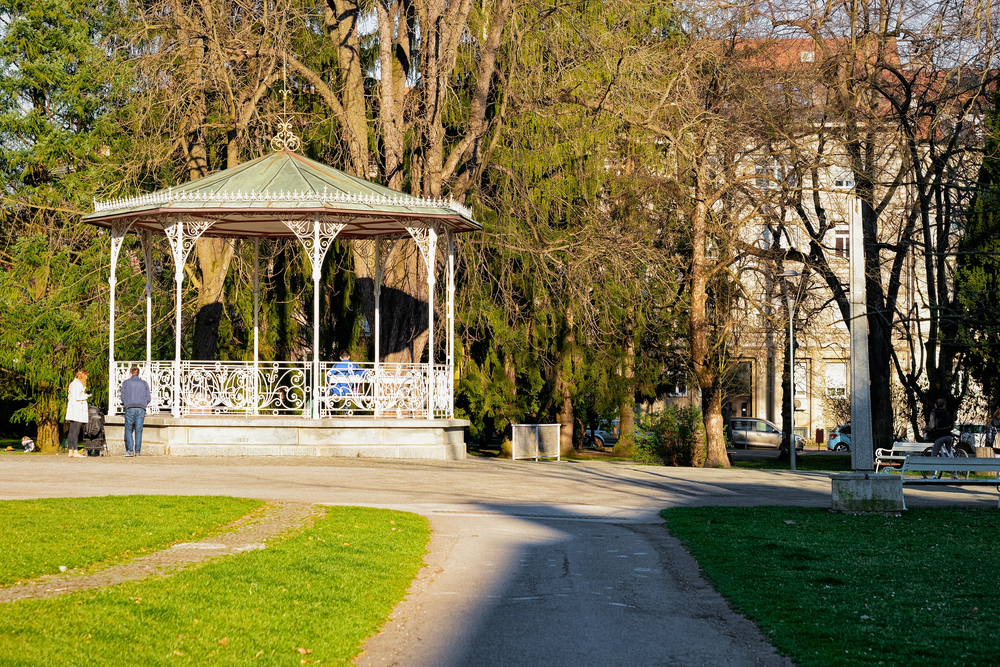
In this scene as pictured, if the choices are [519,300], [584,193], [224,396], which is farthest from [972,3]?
[224,396]

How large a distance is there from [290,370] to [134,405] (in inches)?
117

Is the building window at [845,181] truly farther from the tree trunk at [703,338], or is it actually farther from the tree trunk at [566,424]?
the tree trunk at [566,424]

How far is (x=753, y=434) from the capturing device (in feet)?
183

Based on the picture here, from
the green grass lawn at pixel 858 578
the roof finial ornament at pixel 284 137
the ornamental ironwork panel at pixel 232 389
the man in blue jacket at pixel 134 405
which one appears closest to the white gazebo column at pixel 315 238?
the ornamental ironwork panel at pixel 232 389

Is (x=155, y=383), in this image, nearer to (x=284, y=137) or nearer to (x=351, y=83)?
(x=284, y=137)

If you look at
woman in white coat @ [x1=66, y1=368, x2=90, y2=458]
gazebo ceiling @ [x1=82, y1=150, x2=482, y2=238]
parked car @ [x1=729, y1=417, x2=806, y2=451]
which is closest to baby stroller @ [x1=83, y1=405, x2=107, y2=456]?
woman in white coat @ [x1=66, y1=368, x2=90, y2=458]

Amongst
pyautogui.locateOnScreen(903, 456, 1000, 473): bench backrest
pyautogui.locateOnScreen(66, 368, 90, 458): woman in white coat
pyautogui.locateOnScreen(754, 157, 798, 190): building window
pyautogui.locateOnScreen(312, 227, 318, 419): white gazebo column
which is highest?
pyautogui.locateOnScreen(754, 157, 798, 190): building window

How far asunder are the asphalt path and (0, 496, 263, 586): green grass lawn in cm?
143

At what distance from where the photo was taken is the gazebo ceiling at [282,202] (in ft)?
65.7

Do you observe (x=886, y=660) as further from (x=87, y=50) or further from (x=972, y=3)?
(x=87, y=50)

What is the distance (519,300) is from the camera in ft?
97.7

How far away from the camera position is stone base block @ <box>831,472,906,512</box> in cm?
1343

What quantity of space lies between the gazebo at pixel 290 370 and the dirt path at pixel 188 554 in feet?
24.7

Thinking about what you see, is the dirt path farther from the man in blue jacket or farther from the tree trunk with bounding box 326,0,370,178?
the tree trunk with bounding box 326,0,370,178
